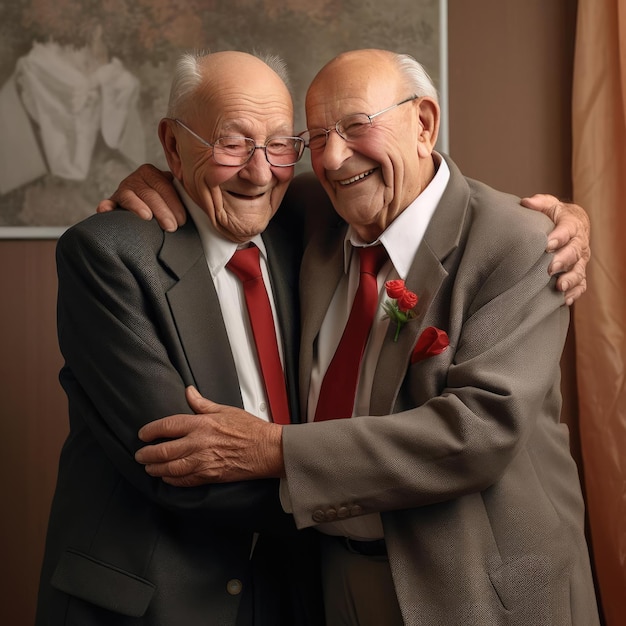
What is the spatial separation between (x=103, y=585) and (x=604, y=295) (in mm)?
1781

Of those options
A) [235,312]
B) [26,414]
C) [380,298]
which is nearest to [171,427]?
[235,312]

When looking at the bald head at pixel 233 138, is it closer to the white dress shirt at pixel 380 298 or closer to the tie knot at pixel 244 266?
the tie knot at pixel 244 266

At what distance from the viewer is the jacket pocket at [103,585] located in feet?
6.21

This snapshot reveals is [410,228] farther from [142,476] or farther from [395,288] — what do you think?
[142,476]

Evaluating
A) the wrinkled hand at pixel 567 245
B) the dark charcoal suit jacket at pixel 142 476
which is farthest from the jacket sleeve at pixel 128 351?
the wrinkled hand at pixel 567 245

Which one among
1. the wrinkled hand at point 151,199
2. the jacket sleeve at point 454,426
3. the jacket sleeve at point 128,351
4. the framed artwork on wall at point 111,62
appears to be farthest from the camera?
the framed artwork on wall at point 111,62

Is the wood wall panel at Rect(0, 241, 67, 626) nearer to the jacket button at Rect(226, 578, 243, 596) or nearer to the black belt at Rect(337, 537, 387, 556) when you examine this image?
the jacket button at Rect(226, 578, 243, 596)

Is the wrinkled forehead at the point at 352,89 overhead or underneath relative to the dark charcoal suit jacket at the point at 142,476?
overhead

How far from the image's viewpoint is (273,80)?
206 cm

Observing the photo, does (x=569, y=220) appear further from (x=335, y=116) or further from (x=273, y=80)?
(x=273, y=80)

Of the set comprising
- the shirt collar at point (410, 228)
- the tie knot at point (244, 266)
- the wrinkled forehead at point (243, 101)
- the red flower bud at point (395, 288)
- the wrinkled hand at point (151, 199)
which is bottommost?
the tie knot at point (244, 266)

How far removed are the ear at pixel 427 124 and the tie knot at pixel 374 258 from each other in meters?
0.25

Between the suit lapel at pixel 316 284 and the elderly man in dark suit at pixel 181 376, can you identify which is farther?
the suit lapel at pixel 316 284

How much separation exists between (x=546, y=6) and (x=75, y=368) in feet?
6.76
